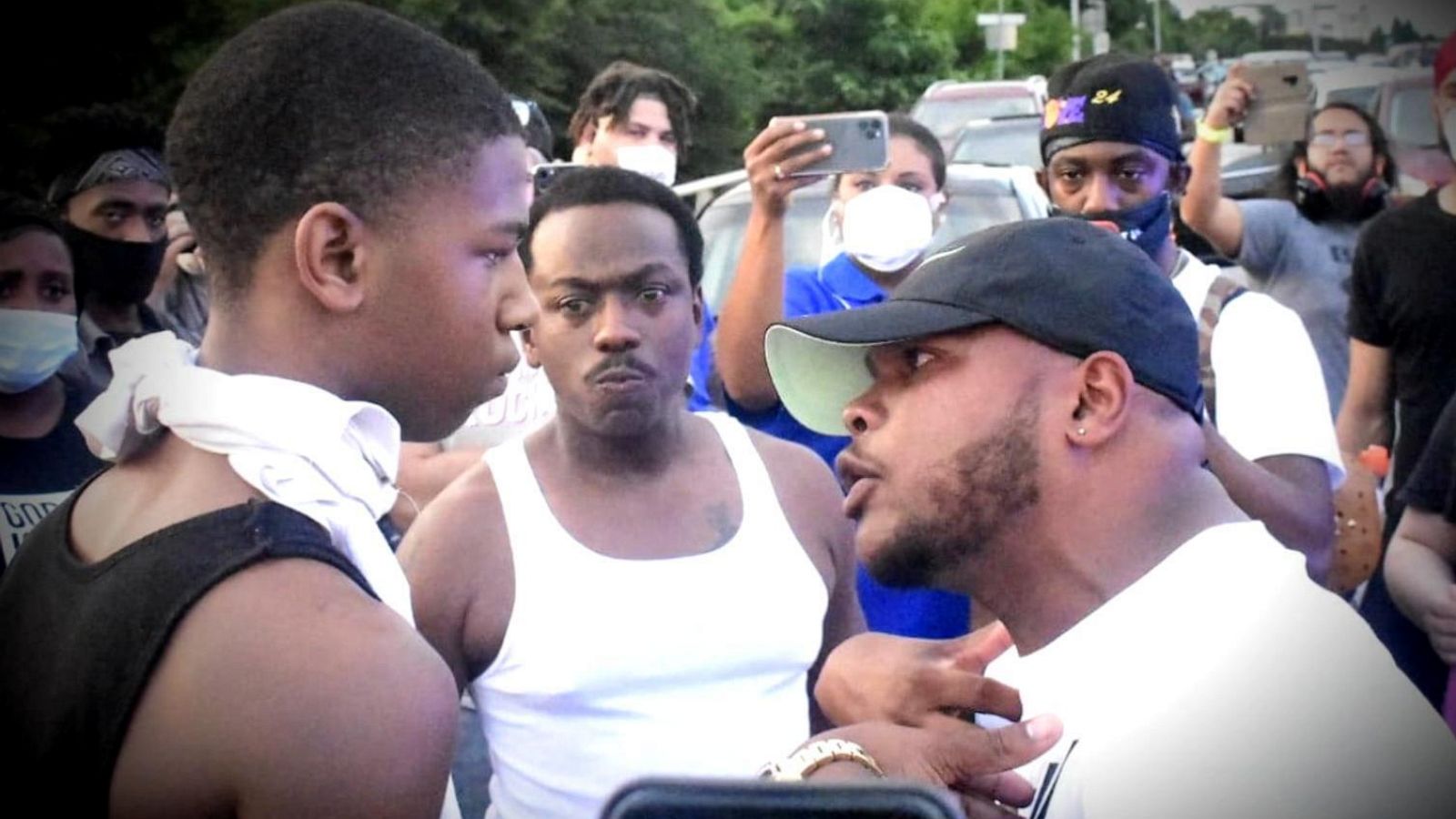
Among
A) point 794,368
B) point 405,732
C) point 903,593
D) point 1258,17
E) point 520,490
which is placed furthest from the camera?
point 903,593

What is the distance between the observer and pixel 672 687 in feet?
8.38

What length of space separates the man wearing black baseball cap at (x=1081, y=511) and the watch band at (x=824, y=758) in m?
0.18

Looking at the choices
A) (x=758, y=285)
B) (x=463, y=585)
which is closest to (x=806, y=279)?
(x=758, y=285)

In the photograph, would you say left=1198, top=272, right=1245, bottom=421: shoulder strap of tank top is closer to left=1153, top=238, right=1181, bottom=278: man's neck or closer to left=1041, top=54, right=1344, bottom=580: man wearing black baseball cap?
left=1041, top=54, right=1344, bottom=580: man wearing black baseball cap

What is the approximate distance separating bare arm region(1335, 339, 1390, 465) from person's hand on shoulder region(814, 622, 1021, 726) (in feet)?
8.06

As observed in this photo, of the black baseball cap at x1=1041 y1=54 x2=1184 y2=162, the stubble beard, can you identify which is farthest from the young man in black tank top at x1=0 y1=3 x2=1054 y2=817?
the black baseball cap at x1=1041 y1=54 x2=1184 y2=162

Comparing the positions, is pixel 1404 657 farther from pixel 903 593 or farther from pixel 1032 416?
pixel 1032 416

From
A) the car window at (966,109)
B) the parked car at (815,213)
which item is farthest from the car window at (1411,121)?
the car window at (966,109)

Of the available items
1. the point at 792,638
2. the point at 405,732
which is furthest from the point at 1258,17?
the point at 405,732

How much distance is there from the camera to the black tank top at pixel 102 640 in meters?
1.37

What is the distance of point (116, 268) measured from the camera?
11.0 feet

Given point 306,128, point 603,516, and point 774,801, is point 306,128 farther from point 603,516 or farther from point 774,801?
point 603,516

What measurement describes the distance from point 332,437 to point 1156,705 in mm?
882

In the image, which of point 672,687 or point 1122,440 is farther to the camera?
point 672,687
